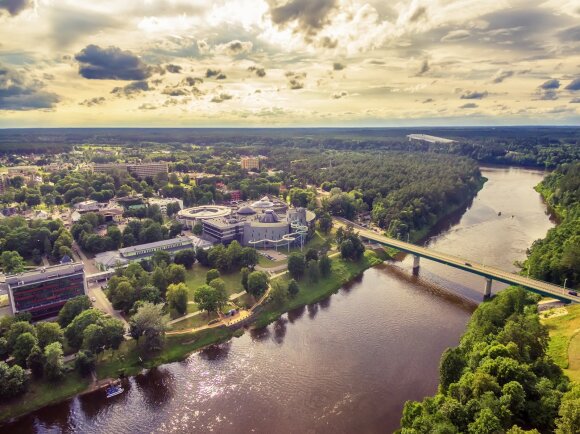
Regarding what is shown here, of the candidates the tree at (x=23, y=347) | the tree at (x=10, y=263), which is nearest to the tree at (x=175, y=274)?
the tree at (x=23, y=347)

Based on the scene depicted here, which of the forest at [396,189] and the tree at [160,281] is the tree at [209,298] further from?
the forest at [396,189]

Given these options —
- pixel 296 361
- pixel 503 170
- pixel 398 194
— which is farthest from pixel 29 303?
pixel 503 170

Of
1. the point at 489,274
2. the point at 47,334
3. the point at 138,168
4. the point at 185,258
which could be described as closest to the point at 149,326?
the point at 47,334

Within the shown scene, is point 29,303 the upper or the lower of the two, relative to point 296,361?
upper

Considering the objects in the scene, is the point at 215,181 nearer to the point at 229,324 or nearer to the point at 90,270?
the point at 90,270

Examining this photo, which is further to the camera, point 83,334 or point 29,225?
point 29,225
